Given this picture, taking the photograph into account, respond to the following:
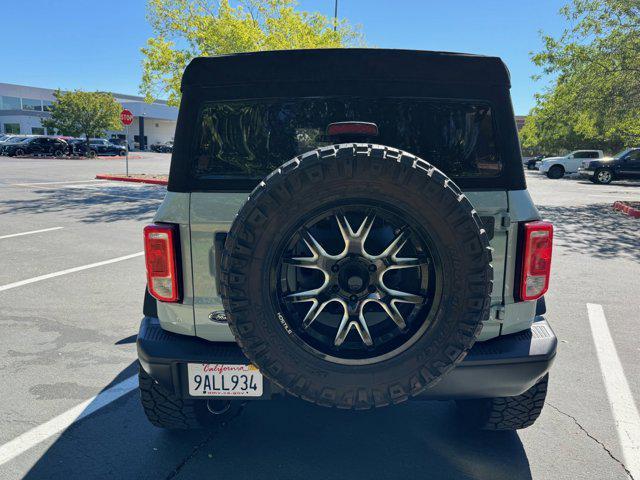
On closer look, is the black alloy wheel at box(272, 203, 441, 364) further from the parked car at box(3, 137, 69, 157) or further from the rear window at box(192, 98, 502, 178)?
the parked car at box(3, 137, 69, 157)

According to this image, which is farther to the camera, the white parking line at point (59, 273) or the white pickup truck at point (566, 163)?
the white pickup truck at point (566, 163)

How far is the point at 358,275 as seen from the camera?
6.57ft

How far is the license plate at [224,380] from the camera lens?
222cm

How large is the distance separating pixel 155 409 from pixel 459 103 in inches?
87.7

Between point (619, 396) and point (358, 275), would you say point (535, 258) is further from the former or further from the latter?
point (619, 396)

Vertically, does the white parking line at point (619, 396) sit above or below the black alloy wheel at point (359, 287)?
below

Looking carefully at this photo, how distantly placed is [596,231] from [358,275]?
1039cm

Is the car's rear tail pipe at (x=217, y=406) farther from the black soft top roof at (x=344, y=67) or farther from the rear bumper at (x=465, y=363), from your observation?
the black soft top roof at (x=344, y=67)

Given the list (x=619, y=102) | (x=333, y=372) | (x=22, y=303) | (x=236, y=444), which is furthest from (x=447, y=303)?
(x=619, y=102)

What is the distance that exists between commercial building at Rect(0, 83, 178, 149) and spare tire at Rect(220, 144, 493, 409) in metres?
69.0

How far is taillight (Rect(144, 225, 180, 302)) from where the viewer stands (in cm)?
226

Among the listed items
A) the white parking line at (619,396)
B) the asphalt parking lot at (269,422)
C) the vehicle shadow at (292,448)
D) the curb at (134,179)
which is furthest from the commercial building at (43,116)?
the vehicle shadow at (292,448)

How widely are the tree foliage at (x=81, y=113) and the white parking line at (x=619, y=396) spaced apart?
43.4 meters

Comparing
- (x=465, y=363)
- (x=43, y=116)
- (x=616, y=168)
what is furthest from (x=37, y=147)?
(x=465, y=363)
